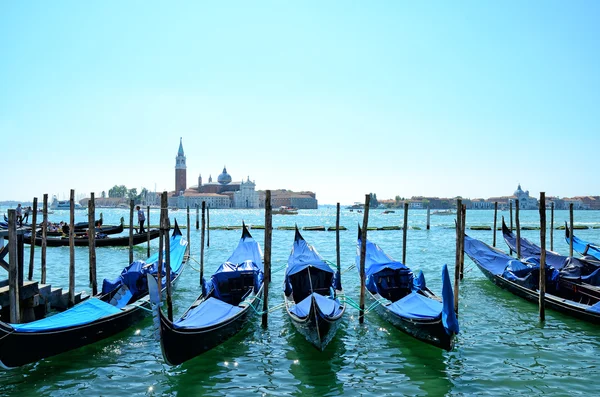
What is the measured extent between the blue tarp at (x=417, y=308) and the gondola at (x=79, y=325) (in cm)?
360

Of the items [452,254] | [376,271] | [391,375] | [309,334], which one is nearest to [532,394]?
[391,375]

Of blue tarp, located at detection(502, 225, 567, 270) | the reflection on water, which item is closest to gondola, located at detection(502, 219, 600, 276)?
blue tarp, located at detection(502, 225, 567, 270)

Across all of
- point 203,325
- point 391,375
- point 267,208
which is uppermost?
point 267,208

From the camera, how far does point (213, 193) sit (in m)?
99.9

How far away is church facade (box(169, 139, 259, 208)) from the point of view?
3760 inches

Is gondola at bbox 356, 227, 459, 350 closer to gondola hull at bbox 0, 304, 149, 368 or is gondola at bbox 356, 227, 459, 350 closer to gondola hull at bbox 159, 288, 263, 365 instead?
gondola hull at bbox 159, 288, 263, 365

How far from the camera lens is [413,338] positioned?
5.88 metres

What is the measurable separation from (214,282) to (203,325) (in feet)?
6.88

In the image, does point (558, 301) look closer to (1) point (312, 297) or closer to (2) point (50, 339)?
(1) point (312, 297)

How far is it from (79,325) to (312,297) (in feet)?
8.88

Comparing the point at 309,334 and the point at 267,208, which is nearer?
the point at 309,334

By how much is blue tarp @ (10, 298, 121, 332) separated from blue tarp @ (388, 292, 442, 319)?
371 cm

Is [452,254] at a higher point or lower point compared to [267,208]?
lower

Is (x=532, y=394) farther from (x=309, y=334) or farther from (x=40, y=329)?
(x=40, y=329)
